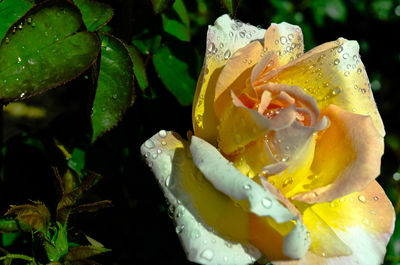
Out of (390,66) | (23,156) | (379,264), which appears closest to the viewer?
(379,264)

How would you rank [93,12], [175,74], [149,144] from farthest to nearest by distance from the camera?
1. [175,74]
2. [93,12]
3. [149,144]

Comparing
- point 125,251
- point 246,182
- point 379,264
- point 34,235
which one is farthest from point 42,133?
point 379,264

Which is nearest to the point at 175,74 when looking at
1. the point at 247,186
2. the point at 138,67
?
the point at 138,67

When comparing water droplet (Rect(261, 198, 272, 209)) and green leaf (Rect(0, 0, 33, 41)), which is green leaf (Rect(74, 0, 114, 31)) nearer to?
green leaf (Rect(0, 0, 33, 41))

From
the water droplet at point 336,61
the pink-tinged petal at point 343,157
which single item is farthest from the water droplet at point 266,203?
the water droplet at point 336,61

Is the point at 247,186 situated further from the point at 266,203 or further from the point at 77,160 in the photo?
the point at 77,160

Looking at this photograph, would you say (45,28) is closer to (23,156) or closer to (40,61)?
(40,61)
